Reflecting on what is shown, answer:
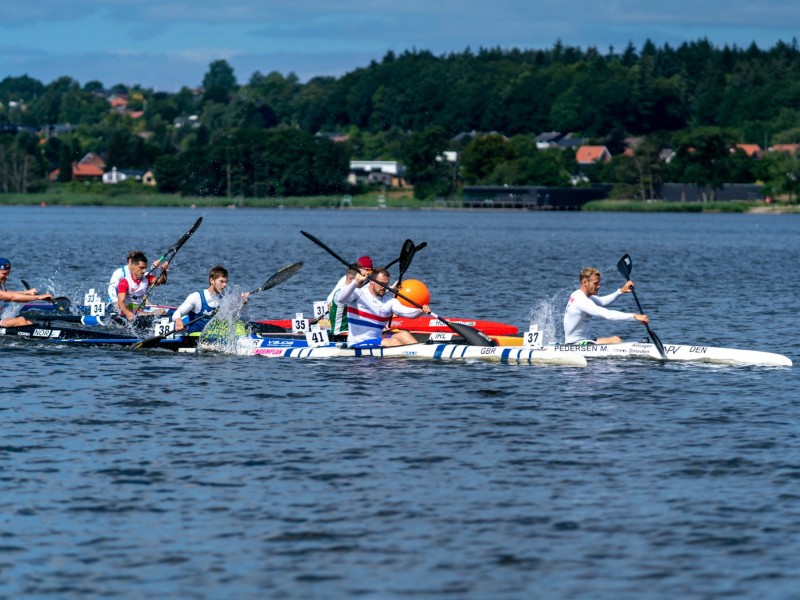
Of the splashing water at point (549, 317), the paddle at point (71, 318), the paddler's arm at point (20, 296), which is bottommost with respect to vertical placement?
the splashing water at point (549, 317)

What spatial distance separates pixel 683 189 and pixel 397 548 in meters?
190

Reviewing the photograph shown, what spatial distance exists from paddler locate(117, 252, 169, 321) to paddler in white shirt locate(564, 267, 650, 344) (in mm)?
9215

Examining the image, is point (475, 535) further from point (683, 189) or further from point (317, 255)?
point (683, 189)

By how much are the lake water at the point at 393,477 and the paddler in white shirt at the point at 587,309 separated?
27.7 inches

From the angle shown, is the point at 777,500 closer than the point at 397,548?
No

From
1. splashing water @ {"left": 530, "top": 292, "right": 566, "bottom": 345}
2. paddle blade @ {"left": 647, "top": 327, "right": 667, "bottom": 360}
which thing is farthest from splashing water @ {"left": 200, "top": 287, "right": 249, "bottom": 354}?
paddle blade @ {"left": 647, "top": 327, "right": 667, "bottom": 360}

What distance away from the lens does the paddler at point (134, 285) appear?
30531mm

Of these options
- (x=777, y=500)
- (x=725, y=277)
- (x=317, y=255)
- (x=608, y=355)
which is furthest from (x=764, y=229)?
(x=777, y=500)

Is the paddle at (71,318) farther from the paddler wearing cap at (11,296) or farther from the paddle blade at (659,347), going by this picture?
the paddle blade at (659,347)

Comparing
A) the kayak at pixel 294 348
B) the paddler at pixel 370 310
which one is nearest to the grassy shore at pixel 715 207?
the kayak at pixel 294 348

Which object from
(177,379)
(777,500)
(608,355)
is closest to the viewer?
(777,500)

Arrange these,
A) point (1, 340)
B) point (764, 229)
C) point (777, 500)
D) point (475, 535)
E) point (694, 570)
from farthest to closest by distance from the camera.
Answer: point (764, 229) < point (1, 340) < point (777, 500) < point (475, 535) < point (694, 570)

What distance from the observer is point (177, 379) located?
24953 mm

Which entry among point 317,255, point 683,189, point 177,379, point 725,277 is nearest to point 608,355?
point 177,379
